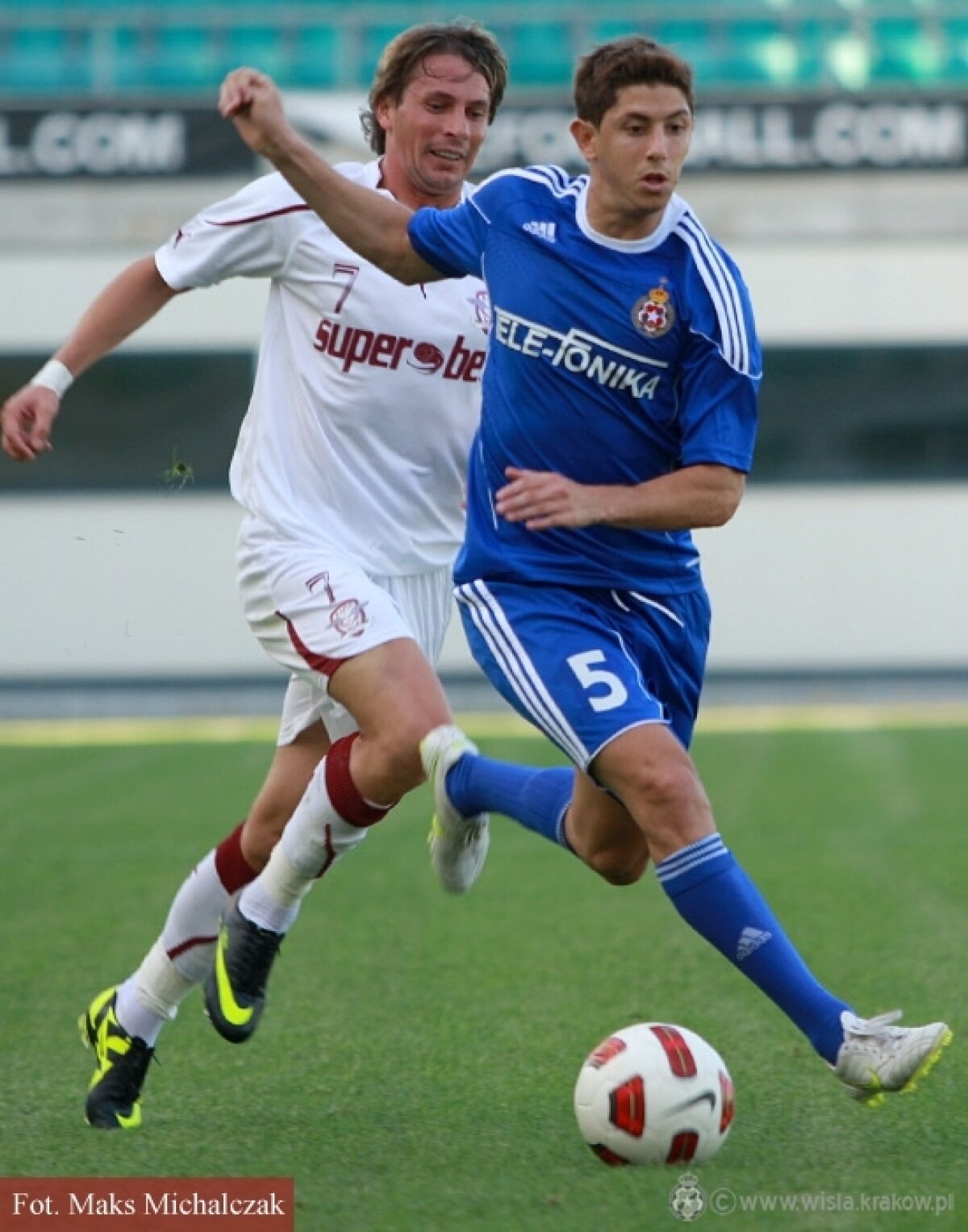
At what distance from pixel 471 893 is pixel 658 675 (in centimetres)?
388

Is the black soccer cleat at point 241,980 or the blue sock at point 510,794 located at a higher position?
Result: the blue sock at point 510,794

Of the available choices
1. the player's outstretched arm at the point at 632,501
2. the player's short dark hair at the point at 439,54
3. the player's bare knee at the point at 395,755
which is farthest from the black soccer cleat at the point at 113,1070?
the player's short dark hair at the point at 439,54

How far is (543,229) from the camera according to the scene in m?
4.24

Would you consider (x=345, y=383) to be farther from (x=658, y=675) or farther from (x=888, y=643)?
(x=888, y=643)

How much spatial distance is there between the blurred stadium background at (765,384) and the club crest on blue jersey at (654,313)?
1519cm

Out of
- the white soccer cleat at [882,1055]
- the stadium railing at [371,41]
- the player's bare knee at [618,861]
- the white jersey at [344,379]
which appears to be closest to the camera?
the white soccer cleat at [882,1055]

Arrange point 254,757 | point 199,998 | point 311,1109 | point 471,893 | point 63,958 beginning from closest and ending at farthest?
point 311,1109 < point 199,998 < point 63,958 < point 471,893 < point 254,757

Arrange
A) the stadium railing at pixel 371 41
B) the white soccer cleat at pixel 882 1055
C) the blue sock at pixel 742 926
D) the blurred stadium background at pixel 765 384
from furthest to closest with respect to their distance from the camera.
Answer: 1. the stadium railing at pixel 371 41
2. the blurred stadium background at pixel 765 384
3. the blue sock at pixel 742 926
4. the white soccer cleat at pixel 882 1055

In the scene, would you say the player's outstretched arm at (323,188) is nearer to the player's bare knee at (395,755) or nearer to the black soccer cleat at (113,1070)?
the player's bare knee at (395,755)

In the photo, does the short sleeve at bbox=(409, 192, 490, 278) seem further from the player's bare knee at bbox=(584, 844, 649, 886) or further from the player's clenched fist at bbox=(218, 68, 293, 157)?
the player's bare knee at bbox=(584, 844, 649, 886)

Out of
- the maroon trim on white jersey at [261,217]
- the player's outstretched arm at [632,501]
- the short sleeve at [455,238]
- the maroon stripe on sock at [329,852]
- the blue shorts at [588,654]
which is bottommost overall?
the maroon stripe on sock at [329,852]

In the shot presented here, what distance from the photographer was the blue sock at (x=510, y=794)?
4414 mm

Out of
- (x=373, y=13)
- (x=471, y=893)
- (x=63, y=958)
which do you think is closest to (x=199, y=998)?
(x=63, y=958)

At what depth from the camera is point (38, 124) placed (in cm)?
1962
